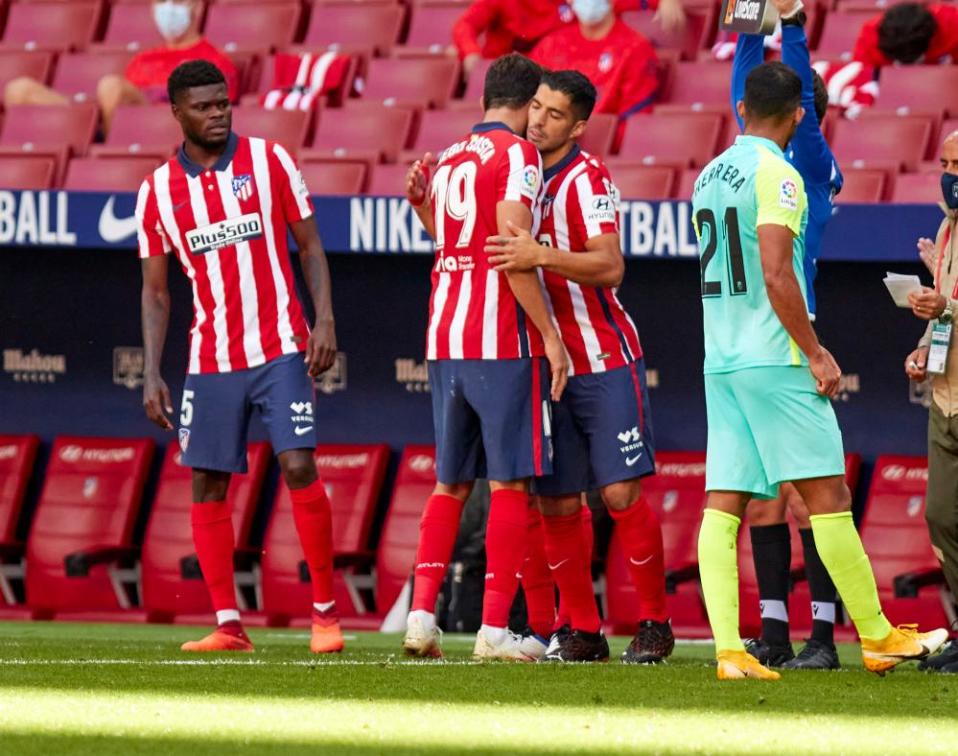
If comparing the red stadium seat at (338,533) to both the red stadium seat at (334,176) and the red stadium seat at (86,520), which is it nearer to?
the red stadium seat at (86,520)

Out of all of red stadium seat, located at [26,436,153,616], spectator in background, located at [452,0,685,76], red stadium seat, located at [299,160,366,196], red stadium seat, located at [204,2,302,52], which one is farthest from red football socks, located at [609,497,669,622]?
red stadium seat, located at [204,2,302,52]

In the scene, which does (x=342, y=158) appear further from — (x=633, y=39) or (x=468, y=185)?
(x=468, y=185)

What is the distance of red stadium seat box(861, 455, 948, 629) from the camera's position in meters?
8.95

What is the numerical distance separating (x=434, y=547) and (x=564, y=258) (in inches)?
38.0

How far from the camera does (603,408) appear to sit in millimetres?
6617

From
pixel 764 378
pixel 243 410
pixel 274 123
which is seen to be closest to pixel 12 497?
pixel 274 123

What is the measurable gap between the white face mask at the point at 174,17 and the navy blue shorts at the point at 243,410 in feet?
17.8

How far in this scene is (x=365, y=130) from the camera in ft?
35.6

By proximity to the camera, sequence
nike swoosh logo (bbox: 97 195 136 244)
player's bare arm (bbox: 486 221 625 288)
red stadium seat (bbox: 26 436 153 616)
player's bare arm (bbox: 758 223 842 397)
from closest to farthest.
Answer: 1. player's bare arm (bbox: 758 223 842 397)
2. player's bare arm (bbox: 486 221 625 288)
3. nike swoosh logo (bbox: 97 195 136 244)
4. red stadium seat (bbox: 26 436 153 616)

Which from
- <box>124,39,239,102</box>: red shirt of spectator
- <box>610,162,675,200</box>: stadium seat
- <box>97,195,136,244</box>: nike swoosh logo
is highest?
<box>124,39,239,102</box>: red shirt of spectator

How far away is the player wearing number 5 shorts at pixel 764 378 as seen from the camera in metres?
5.70

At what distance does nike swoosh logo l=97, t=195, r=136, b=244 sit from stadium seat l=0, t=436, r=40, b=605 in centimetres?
161

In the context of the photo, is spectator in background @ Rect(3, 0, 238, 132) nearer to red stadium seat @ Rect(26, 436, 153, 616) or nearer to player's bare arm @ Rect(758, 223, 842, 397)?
red stadium seat @ Rect(26, 436, 153, 616)

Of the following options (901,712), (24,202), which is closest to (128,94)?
(24,202)
